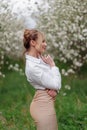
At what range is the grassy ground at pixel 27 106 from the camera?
9075 millimetres

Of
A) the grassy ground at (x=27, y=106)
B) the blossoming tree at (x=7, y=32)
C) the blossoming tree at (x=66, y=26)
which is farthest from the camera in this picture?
the blossoming tree at (x=66, y=26)

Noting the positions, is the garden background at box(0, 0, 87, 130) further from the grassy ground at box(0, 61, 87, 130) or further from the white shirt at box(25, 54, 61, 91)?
the white shirt at box(25, 54, 61, 91)

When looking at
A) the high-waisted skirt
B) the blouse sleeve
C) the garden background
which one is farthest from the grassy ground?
the blouse sleeve

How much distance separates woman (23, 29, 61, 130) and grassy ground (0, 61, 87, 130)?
8.32 feet

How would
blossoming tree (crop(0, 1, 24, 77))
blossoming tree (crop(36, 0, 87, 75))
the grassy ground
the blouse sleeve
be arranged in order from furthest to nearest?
blossoming tree (crop(36, 0, 87, 75)), blossoming tree (crop(0, 1, 24, 77)), the grassy ground, the blouse sleeve

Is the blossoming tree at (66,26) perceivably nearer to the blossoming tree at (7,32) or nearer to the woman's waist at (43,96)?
the blossoming tree at (7,32)

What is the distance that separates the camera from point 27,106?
11.8 meters

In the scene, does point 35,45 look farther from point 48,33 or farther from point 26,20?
point 26,20

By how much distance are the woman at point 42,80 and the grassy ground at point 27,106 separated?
254 cm

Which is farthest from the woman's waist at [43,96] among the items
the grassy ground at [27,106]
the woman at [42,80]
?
the grassy ground at [27,106]

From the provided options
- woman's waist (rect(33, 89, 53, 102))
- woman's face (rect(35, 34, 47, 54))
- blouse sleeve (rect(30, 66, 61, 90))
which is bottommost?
woman's waist (rect(33, 89, 53, 102))

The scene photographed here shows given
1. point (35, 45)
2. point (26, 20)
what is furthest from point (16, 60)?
point (35, 45)

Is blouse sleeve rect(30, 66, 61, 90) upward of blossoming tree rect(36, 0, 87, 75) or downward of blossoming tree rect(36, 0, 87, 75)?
upward

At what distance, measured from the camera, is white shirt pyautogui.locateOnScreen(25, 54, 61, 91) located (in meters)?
6.00
